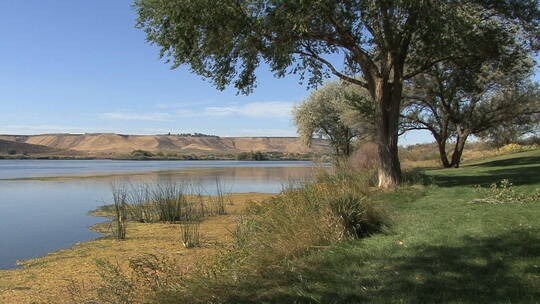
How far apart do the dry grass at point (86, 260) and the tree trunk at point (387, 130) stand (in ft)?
17.2

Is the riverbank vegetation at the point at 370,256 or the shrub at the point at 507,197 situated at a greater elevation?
the shrub at the point at 507,197

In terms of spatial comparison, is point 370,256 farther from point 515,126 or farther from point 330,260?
point 515,126

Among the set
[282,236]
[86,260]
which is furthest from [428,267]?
[86,260]

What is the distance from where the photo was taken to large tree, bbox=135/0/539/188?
35.8 feet

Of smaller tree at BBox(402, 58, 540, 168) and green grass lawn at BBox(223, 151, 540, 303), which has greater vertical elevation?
smaller tree at BBox(402, 58, 540, 168)

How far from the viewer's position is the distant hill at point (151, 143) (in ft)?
450

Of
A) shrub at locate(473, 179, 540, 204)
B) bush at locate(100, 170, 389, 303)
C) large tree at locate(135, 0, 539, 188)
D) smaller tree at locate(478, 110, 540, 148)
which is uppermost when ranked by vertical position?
large tree at locate(135, 0, 539, 188)

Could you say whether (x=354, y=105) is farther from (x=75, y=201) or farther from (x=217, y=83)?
(x=75, y=201)

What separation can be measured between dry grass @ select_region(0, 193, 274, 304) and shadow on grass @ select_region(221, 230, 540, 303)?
240 cm

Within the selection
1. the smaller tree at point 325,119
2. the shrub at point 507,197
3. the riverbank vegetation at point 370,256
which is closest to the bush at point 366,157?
the shrub at point 507,197

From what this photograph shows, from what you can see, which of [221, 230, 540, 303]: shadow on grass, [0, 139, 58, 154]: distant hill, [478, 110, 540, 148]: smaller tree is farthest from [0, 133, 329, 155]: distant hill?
[221, 230, 540, 303]: shadow on grass

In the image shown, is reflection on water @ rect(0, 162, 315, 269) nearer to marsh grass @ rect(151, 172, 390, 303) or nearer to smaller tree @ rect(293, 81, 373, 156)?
marsh grass @ rect(151, 172, 390, 303)

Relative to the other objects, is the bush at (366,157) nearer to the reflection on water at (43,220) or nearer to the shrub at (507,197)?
the reflection on water at (43,220)

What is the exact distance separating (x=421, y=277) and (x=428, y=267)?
38cm
